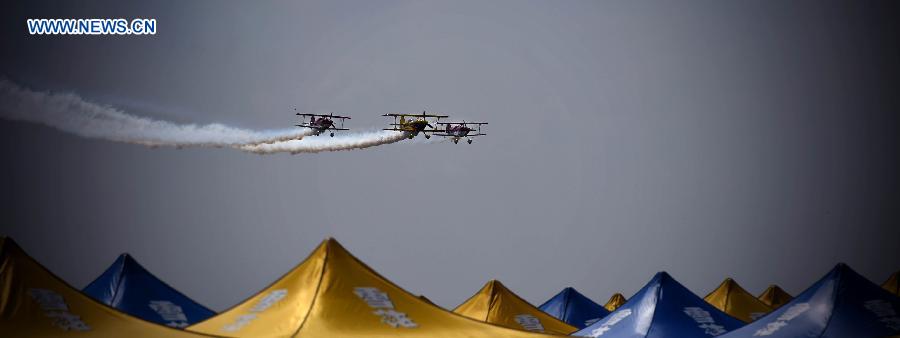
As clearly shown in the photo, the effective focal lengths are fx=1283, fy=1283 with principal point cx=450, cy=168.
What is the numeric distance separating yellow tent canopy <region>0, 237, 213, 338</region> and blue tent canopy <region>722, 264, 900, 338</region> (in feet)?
46.5

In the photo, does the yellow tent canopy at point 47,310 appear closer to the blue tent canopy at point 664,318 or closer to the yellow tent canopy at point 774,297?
the blue tent canopy at point 664,318

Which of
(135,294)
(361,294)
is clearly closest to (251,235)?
(135,294)

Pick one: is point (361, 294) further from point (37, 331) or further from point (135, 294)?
point (135, 294)

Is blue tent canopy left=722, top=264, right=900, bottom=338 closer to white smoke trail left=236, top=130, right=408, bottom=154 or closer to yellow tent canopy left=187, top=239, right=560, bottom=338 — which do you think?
yellow tent canopy left=187, top=239, right=560, bottom=338

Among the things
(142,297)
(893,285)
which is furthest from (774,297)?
(142,297)

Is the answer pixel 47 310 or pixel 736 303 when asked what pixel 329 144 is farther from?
pixel 47 310

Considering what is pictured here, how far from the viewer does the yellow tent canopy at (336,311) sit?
23.5 meters

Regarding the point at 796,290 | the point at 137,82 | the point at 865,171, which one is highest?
the point at 137,82

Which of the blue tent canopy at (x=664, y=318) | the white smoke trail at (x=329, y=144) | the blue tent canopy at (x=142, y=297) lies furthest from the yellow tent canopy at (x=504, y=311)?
the white smoke trail at (x=329, y=144)

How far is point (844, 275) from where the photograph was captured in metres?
28.8

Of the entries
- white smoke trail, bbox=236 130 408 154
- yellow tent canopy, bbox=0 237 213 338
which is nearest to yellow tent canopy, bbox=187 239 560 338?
yellow tent canopy, bbox=0 237 213 338

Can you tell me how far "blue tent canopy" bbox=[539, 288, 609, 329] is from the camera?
50.5 m

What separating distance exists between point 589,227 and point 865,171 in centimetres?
3946

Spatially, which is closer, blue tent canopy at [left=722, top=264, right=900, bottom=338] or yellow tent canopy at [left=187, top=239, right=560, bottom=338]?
yellow tent canopy at [left=187, top=239, right=560, bottom=338]
